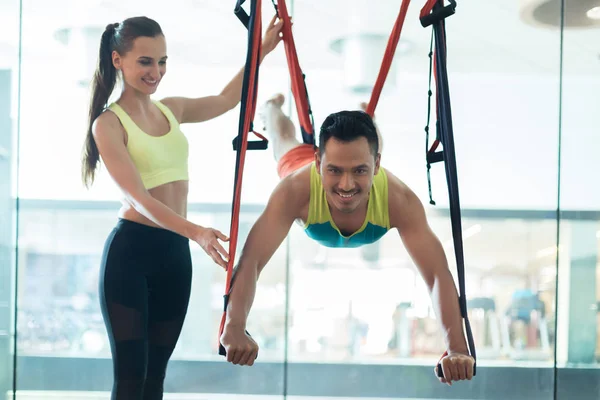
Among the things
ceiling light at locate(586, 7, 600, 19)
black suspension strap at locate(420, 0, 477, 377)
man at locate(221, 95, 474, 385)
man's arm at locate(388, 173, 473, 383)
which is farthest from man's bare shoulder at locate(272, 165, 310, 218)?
ceiling light at locate(586, 7, 600, 19)

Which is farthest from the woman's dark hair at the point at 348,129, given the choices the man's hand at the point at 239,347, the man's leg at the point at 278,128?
the man's leg at the point at 278,128

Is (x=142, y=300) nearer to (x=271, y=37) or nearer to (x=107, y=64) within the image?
(x=107, y=64)

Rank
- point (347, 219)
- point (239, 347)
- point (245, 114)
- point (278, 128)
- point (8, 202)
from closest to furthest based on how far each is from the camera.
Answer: point (239, 347) < point (245, 114) < point (347, 219) < point (278, 128) < point (8, 202)

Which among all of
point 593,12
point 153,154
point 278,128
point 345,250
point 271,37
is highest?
point 593,12

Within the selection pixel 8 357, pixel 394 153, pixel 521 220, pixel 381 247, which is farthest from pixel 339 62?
pixel 8 357

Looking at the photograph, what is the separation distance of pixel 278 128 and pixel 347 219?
2.55ft

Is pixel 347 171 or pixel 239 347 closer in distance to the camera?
pixel 239 347

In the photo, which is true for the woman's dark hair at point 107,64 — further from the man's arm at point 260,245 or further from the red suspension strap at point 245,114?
the man's arm at point 260,245

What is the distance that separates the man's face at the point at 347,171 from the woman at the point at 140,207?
0.38 metres

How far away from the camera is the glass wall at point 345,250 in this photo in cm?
347

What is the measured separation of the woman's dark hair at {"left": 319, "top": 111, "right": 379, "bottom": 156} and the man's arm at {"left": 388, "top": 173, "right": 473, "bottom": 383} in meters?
0.21

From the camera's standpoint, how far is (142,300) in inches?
77.6

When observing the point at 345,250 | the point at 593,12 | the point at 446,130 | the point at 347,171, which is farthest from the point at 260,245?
the point at 593,12

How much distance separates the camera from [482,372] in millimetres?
3607
